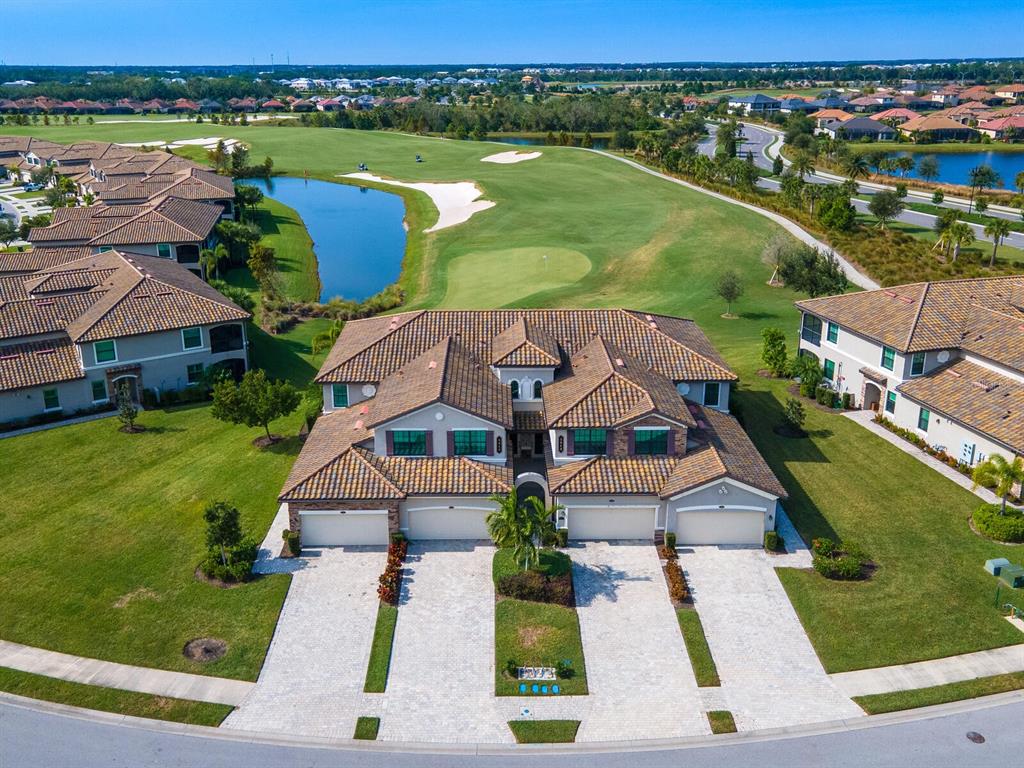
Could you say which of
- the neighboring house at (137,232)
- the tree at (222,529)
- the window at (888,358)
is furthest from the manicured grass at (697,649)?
the neighboring house at (137,232)

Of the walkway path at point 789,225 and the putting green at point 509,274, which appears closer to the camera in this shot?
the walkway path at point 789,225

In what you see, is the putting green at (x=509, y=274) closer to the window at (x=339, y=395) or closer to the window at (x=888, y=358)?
the window at (x=339, y=395)

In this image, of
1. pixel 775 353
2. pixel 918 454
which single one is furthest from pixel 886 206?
pixel 918 454

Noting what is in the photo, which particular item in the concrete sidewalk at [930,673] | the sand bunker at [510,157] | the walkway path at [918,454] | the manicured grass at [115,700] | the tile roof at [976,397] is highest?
the sand bunker at [510,157]

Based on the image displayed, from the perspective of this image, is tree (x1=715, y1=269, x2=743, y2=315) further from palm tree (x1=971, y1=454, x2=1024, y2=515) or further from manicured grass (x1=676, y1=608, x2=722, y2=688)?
manicured grass (x1=676, y1=608, x2=722, y2=688)

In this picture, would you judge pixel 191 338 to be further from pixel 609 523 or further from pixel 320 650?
pixel 609 523

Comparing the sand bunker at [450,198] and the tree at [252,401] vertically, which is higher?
the sand bunker at [450,198]
